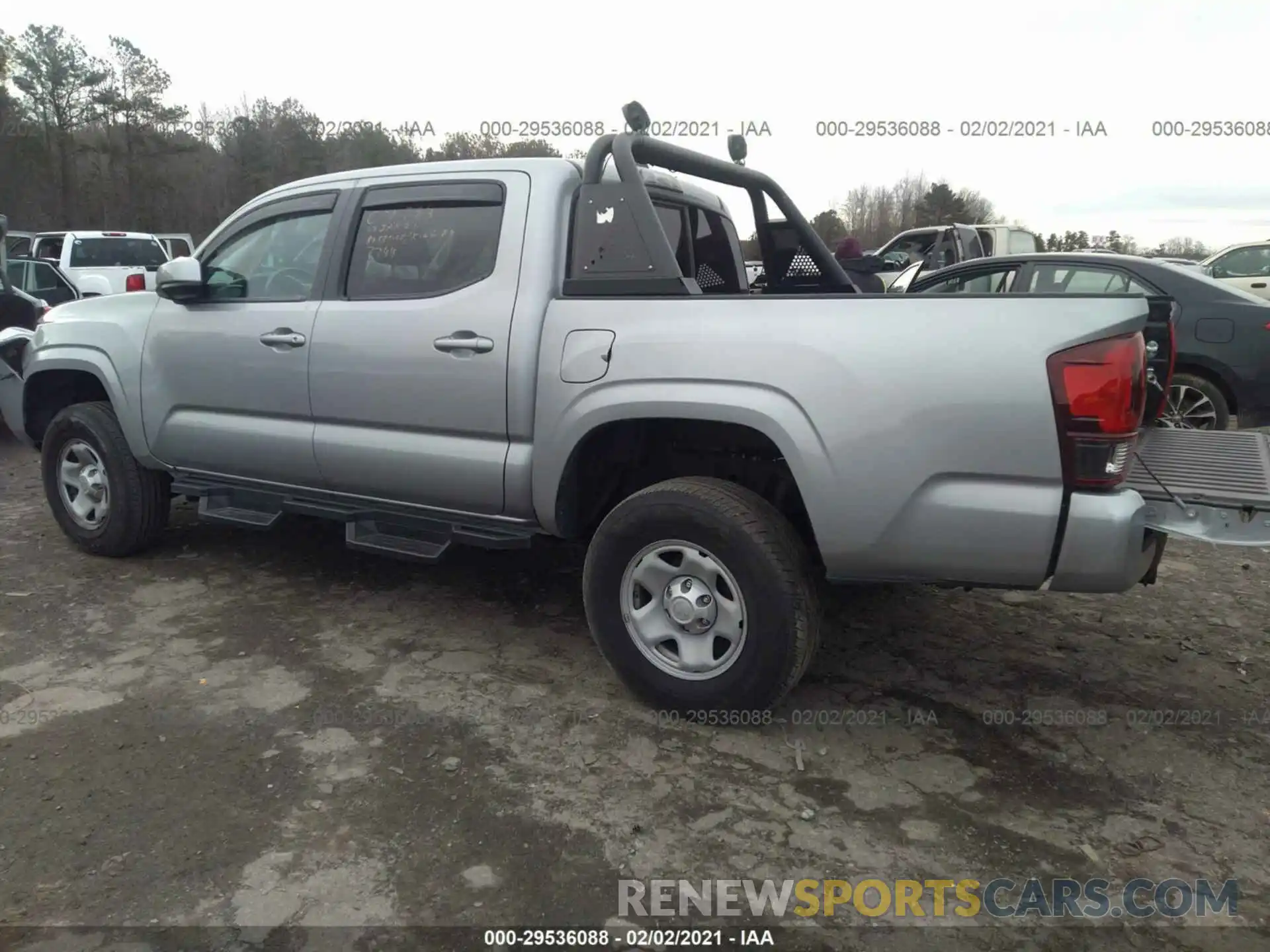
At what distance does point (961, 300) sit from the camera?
2619 mm

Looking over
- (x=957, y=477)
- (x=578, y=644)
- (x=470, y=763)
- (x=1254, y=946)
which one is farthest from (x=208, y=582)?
(x=1254, y=946)

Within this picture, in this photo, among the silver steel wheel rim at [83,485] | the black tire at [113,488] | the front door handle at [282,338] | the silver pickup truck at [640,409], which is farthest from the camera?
the silver steel wheel rim at [83,485]

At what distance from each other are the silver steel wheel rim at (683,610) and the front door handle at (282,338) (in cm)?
184

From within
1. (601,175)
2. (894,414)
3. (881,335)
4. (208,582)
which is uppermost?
(601,175)

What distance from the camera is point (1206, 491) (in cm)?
267

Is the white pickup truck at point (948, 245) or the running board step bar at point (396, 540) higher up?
the white pickup truck at point (948, 245)

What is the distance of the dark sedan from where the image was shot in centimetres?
673

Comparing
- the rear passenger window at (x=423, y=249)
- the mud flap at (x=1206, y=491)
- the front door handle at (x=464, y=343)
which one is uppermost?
the rear passenger window at (x=423, y=249)

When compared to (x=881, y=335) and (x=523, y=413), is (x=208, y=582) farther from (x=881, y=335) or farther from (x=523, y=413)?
(x=881, y=335)

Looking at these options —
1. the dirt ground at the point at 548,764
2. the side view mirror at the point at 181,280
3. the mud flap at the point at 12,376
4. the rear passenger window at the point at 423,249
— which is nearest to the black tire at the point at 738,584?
the dirt ground at the point at 548,764

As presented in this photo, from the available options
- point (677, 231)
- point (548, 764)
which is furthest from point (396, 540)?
point (677, 231)

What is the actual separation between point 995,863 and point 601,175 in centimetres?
267

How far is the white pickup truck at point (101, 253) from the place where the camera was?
1467 centimetres

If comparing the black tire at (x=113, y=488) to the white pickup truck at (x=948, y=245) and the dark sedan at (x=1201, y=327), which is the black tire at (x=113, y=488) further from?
the white pickup truck at (x=948, y=245)
